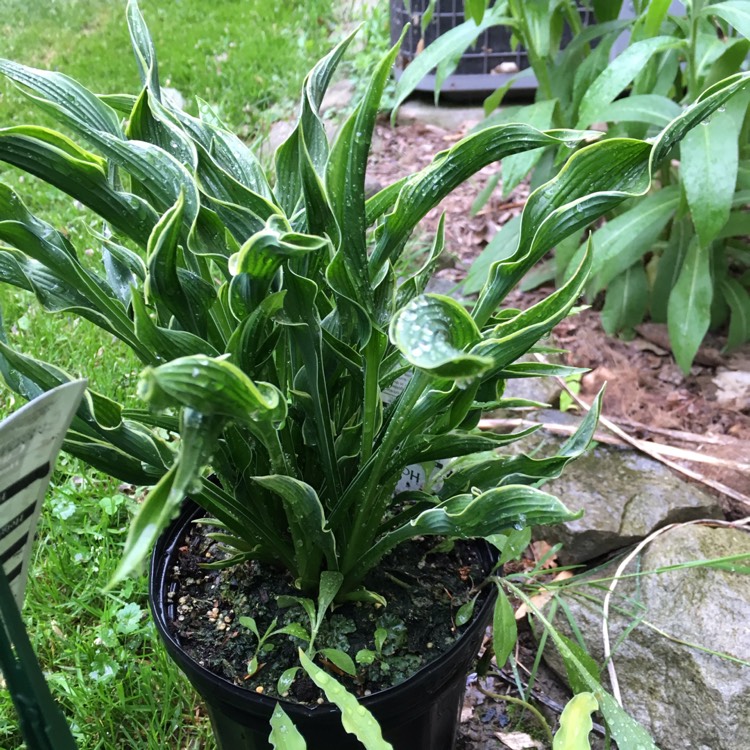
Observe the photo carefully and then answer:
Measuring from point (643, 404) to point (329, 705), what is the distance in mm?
1169

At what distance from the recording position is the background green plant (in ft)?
4.55

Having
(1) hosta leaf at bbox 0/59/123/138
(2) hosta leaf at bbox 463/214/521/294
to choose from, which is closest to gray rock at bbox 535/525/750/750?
(2) hosta leaf at bbox 463/214/521/294

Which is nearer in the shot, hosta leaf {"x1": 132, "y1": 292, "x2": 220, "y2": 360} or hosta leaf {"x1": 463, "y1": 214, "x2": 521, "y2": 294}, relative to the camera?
hosta leaf {"x1": 132, "y1": 292, "x2": 220, "y2": 360}

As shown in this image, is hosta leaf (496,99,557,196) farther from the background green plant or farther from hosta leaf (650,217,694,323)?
hosta leaf (650,217,694,323)

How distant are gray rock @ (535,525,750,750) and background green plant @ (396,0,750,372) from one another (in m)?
0.51

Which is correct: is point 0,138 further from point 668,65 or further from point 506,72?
point 506,72

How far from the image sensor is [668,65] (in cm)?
171

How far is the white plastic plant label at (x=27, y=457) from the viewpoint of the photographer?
45 cm

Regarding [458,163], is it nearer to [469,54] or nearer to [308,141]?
[308,141]

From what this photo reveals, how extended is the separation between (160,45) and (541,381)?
290 centimetres

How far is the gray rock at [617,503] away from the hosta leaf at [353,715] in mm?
753

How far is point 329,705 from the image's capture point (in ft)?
2.51

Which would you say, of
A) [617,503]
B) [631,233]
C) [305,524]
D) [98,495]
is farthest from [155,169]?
[631,233]

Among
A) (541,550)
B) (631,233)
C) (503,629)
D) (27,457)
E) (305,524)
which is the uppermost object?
(27,457)
